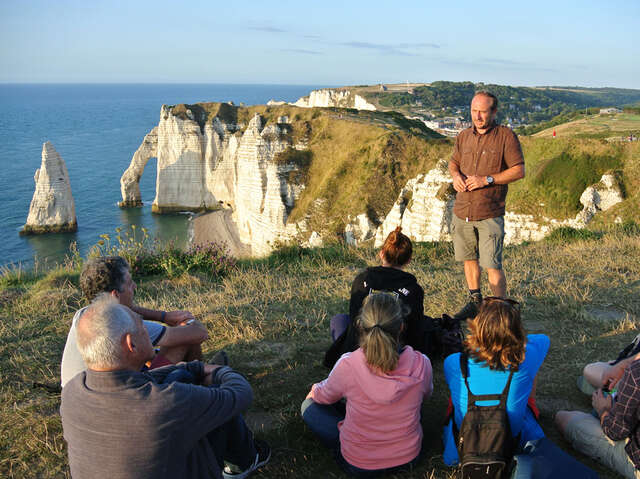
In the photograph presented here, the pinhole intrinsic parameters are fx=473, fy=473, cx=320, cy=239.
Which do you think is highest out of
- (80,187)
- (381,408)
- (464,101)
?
(464,101)

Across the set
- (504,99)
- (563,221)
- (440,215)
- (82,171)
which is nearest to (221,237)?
(440,215)

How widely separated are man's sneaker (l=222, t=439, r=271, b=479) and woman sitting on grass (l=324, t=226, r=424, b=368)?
1073mm

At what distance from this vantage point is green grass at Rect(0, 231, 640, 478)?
12.1 ft

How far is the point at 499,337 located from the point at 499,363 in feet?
0.67

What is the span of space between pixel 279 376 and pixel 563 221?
806 inches

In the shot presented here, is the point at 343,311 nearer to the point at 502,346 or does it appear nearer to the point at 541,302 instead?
the point at 541,302

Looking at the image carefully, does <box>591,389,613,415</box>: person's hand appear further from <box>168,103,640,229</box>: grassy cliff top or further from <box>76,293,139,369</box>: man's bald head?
<box>168,103,640,229</box>: grassy cliff top

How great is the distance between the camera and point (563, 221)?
843 inches

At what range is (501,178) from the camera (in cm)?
535

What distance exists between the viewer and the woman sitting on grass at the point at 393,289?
4148 mm

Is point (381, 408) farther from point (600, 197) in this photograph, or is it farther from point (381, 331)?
point (600, 197)

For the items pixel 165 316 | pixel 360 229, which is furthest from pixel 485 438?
pixel 360 229

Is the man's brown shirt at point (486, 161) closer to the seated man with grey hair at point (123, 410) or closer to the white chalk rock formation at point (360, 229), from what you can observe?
the seated man with grey hair at point (123, 410)

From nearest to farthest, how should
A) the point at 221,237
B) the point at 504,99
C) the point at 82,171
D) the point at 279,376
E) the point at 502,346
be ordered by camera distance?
the point at 502,346, the point at 279,376, the point at 221,237, the point at 82,171, the point at 504,99
